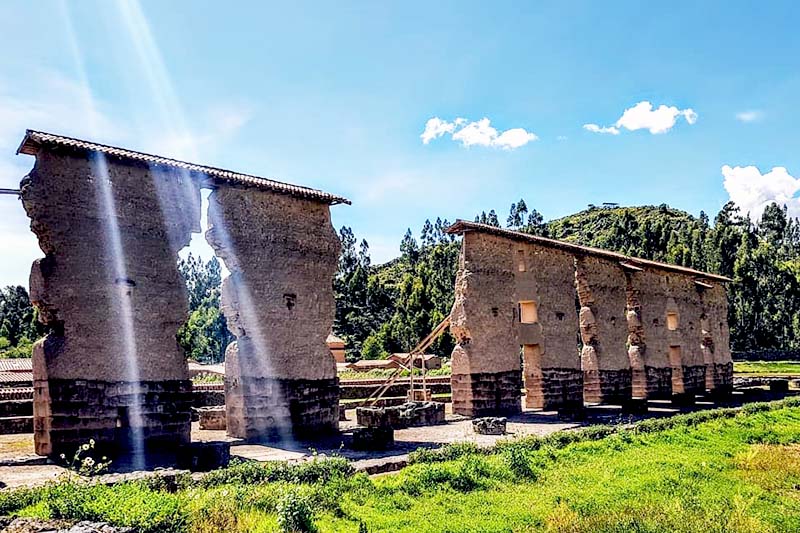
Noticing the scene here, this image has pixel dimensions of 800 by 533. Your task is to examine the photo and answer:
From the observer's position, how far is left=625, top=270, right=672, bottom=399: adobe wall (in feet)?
99.6

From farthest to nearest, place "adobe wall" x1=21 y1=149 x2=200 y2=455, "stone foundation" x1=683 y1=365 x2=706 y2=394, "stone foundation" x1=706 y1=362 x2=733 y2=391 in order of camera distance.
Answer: "stone foundation" x1=706 y1=362 x2=733 y2=391
"stone foundation" x1=683 y1=365 x2=706 y2=394
"adobe wall" x1=21 y1=149 x2=200 y2=455

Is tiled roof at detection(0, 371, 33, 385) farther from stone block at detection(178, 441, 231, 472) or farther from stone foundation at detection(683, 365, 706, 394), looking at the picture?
stone foundation at detection(683, 365, 706, 394)

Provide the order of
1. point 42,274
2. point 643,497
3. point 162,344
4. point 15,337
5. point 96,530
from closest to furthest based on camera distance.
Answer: point 96,530 → point 643,497 → point 42,274 → point 162,344 → point 15,337

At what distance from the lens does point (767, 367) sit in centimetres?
5106

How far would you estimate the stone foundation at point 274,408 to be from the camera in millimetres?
16844

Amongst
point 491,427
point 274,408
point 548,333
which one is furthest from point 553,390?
point 274,408

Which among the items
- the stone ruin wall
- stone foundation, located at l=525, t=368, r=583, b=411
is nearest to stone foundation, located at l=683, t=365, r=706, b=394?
the stone ruin wall

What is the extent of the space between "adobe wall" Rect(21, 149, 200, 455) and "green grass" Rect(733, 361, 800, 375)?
4431 cm

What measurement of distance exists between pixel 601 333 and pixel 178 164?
19.5 m

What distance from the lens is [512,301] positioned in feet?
79.4

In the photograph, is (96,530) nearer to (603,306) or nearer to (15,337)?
(603,306)

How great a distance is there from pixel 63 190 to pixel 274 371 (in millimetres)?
6681

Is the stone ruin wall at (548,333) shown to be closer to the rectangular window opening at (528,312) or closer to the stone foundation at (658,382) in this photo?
the rectangular window opening at (528,312)

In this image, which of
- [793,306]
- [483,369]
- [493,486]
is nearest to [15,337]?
[483,369]
